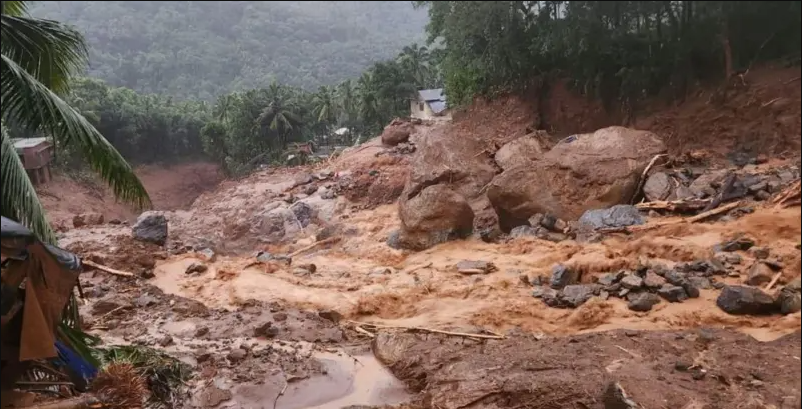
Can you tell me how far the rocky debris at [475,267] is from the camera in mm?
9453

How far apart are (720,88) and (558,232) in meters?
6.05

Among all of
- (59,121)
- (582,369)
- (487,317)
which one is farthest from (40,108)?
(487,317)

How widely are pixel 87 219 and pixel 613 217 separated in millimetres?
12333

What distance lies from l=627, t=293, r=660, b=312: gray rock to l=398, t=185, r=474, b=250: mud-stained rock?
4.59 metres

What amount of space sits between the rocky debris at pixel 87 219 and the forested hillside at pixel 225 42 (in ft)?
A: 25.9

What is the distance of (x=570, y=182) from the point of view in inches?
425

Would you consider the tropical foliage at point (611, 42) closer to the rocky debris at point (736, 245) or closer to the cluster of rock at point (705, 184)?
the cluster of rock at point (705, 184)

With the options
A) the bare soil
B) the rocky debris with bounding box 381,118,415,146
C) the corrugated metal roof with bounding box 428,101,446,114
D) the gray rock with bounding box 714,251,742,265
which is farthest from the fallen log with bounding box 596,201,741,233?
the rocky debris with bounding box 381,118,415,146

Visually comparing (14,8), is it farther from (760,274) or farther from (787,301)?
(760,274)

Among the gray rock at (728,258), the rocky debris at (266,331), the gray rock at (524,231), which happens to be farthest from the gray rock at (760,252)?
the rocky debris at (266,331)

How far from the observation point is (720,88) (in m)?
4.44

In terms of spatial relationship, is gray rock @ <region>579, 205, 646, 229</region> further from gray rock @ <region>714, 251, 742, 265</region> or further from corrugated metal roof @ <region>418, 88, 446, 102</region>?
corrugated metal roof @ <region>418, 88, 446, 102</region>

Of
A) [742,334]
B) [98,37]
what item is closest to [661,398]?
[742,334]

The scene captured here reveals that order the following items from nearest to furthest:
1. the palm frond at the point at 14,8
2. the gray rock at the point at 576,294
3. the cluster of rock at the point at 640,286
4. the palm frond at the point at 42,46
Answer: the palm frond at the point at 42,46
the palm frond at the point at 14,8
the cluster of rock at the point at 640,286
the gray rock at the point at 576,294
